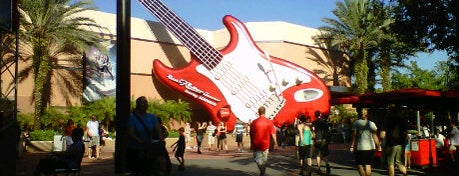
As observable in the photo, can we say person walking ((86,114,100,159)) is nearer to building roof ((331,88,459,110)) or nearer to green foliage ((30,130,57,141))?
green foliage ((30,130,57,141))

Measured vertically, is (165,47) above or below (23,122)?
above

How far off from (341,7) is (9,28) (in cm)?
2622

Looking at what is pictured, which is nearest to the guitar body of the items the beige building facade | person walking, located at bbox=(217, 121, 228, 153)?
the beige building facade

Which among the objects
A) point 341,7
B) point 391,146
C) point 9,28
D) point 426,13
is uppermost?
point 341,7

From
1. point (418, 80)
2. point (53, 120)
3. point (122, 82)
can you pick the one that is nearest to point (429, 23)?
point (122, 82)

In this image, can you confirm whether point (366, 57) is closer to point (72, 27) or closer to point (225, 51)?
point (225, 51)

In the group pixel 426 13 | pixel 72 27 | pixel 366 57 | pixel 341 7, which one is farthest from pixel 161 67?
pixel 426 13

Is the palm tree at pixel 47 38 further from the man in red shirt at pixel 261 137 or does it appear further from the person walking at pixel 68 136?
the man in red shirt at pixel 261 137

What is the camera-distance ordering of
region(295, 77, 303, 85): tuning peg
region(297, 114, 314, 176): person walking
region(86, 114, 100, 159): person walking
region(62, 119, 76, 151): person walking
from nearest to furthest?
region(297, 114, 314, 176): person walking → region(62, 119, 76, 151): person walking → region(86, 114, 100, 159): person walking → region(295, 77, 303, 85): tuning peg

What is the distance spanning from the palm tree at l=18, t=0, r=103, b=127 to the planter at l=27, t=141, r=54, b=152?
2748 mm

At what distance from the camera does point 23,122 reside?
79.5 feet

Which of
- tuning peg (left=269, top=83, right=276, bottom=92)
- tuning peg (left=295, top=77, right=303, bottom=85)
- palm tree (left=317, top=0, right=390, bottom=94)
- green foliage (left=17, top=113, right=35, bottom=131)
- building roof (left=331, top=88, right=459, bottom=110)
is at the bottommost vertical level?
green foliage (left=17, top=113, right=35, bottom=131)

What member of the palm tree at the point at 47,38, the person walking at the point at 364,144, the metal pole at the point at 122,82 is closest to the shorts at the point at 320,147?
the person walking at the point at 364,144

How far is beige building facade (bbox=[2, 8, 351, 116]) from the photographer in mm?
30297
